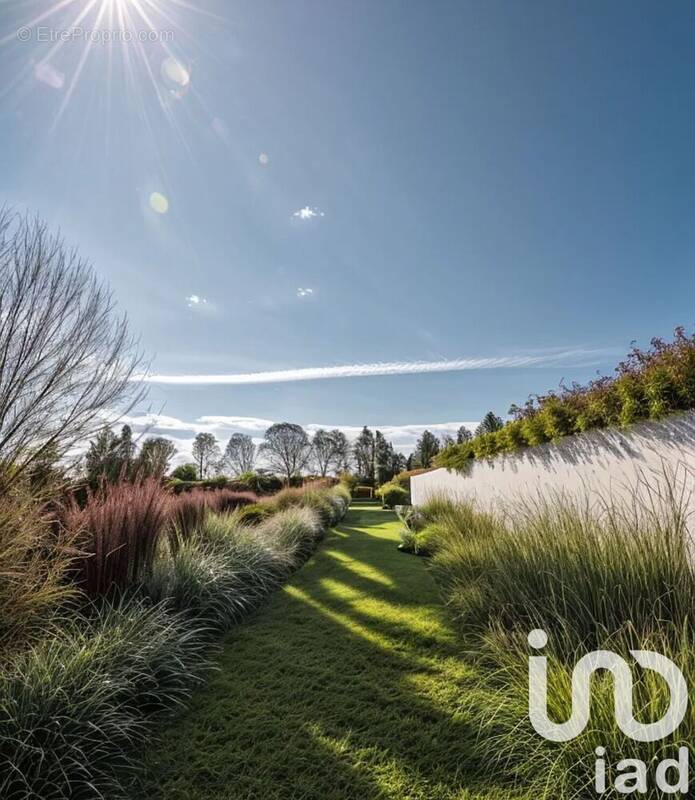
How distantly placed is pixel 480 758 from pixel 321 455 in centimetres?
3409

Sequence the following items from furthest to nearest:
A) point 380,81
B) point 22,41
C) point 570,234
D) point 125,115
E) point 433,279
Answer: point 433,279 < point 570,234 < point 380,81 < point 125,115 < point 22,41

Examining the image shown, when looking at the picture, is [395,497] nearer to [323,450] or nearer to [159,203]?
[159,203]

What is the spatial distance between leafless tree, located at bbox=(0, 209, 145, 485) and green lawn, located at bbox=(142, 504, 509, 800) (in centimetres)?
239

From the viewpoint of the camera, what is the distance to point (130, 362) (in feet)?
13.1

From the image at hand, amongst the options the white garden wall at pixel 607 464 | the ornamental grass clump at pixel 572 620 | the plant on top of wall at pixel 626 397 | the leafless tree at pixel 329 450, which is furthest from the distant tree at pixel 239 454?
the ornamental grass clump at pixel 572 620

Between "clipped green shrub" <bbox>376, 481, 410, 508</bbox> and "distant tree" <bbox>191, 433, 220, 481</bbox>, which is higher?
"distant tree" <bbox>191, 433, 220, 481</bbox>

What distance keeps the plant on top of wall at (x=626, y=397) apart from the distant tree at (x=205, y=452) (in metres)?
29.8

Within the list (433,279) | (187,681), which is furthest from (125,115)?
(187,681)

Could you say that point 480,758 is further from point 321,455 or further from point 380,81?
point 321,455

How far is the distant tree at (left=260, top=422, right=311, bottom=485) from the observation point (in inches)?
1229

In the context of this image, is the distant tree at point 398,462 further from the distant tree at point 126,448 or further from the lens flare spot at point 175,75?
the lens flare spot at point 175,75

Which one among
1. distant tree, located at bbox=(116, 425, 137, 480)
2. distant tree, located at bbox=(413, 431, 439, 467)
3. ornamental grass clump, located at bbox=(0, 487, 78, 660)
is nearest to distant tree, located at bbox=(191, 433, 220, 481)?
distant tree, located at bbox=(413, 431, 439, 467)

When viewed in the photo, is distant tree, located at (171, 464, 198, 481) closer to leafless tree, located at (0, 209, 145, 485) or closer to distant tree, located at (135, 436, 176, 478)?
distant tree, located at (135, 436, 176, 478)

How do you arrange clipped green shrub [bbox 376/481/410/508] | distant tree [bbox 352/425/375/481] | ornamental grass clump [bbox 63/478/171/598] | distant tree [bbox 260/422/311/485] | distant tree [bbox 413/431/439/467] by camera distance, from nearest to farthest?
ornamental grass clump [bbox 63/478/171/598], clipped green shrub [bbox 376/481/410/508], distant tree [bbox 260/422/311/485], distant tree [bbox 352/425/375/481], distant tree [bbox 413/431/439/467]
